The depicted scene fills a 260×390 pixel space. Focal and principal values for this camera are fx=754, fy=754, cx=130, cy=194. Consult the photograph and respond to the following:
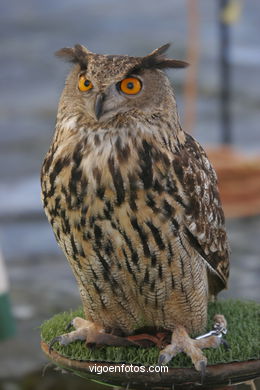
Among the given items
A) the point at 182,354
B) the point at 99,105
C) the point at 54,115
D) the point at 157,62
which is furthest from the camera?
the point at 54,115

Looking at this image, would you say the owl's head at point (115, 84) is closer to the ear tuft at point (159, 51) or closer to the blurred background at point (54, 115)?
the ear tuft at point (159, 51)

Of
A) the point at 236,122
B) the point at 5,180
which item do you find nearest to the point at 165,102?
the point at 5,180

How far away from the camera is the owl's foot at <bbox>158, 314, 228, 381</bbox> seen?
187 cm

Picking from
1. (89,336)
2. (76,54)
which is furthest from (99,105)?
(89,336)

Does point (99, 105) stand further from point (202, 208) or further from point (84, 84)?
point (202, 208)

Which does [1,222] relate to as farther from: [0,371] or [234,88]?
[234,88]

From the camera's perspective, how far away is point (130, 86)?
176 centimetres

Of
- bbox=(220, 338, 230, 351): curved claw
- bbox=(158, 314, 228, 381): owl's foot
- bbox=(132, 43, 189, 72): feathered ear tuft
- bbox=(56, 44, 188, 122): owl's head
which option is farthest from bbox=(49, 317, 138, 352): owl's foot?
bbox=(132, 43, 189, 72): feathered ear tuft

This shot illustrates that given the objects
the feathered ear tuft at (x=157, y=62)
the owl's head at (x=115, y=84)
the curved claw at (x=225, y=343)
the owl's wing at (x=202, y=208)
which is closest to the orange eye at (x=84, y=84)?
the owl's head at (x=115, y=84)

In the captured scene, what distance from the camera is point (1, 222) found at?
19.3 ft

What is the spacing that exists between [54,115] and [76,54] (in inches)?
264

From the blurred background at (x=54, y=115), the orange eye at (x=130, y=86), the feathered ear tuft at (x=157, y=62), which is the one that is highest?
the feathered ear tuft at (x=157, y=62)

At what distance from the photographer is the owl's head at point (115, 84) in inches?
68.0

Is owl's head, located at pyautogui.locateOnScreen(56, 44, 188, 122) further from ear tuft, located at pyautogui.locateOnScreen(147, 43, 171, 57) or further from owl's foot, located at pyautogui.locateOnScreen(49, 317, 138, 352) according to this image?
owl's foot, located at pyautogui.locateOnScreen(49, 317, 138, 352)
